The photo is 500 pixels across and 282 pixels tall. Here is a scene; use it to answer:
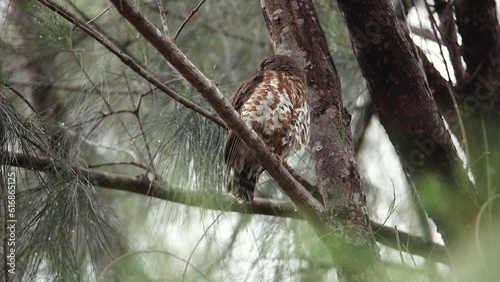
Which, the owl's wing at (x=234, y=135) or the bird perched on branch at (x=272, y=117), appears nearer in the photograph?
the owl's wing at (x=234, y=135)

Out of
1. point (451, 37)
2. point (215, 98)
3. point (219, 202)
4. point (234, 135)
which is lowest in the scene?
point (215, 98)

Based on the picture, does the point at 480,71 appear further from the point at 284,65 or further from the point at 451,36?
the point at 284,65

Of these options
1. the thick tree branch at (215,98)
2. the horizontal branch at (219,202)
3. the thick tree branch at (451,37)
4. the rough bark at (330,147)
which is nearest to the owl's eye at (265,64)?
the rough bark at (330,147)

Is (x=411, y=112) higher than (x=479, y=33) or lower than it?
lower

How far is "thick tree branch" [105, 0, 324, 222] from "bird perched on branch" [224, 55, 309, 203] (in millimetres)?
608

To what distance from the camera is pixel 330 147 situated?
2797 mm

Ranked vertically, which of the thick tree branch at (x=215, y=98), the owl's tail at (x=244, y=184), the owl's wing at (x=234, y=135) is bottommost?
the thick tree branch at (x=215, y=98)

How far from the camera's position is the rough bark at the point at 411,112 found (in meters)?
2.89

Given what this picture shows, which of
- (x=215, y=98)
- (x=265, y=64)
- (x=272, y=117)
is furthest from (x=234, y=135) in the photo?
(x=215, y=98)

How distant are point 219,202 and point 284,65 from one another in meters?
0.61

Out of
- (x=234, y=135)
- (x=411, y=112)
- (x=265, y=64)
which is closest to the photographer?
(x=411, y=112)

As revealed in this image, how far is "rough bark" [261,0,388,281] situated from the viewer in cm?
255

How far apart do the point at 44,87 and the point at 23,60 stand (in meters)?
0.21

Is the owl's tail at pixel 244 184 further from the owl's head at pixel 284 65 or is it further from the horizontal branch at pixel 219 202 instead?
the owl's head at pixel 284 65
